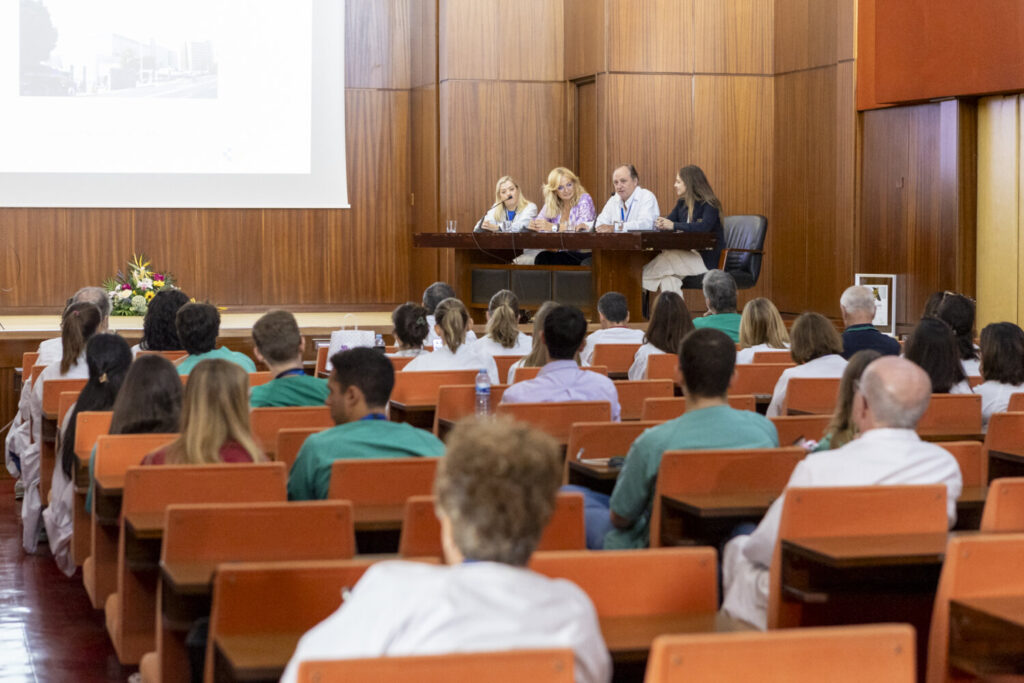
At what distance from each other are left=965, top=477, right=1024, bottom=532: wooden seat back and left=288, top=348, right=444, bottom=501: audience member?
1455 millimetres

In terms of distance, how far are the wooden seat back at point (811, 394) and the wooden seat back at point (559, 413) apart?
0.88 meters

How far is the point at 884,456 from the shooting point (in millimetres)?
3236

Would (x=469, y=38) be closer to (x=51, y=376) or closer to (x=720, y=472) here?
(x=51, y=376)

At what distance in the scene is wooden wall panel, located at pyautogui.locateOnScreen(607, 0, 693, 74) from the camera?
1217cm

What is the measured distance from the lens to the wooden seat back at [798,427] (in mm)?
4461

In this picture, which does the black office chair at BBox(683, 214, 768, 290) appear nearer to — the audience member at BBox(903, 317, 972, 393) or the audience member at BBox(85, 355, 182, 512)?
the audience member at BBox(903, 317, 972, 393)

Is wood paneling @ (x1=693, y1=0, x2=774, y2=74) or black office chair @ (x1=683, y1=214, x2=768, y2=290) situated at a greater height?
wood paneling @ (x1=693, y1=0, x2=774, y2=74)

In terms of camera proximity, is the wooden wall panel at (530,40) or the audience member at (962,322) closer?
the audience member at (962,322)

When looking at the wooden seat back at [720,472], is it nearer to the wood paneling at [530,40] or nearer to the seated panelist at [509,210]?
the seated panelist at [509,210]

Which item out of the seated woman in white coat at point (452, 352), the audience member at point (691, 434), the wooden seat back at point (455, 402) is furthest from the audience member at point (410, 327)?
the audience member at point (691, 434)

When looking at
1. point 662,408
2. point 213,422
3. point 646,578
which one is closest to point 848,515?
point 646,578

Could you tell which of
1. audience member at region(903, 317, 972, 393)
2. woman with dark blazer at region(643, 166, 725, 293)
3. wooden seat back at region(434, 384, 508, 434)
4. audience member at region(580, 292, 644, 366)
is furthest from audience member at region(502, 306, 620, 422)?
woman with dark blazer at region(643, 166, 725, 293)

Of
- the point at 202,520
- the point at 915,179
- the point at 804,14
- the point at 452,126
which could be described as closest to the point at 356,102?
the point at 452,126

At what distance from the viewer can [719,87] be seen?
1254 cm
